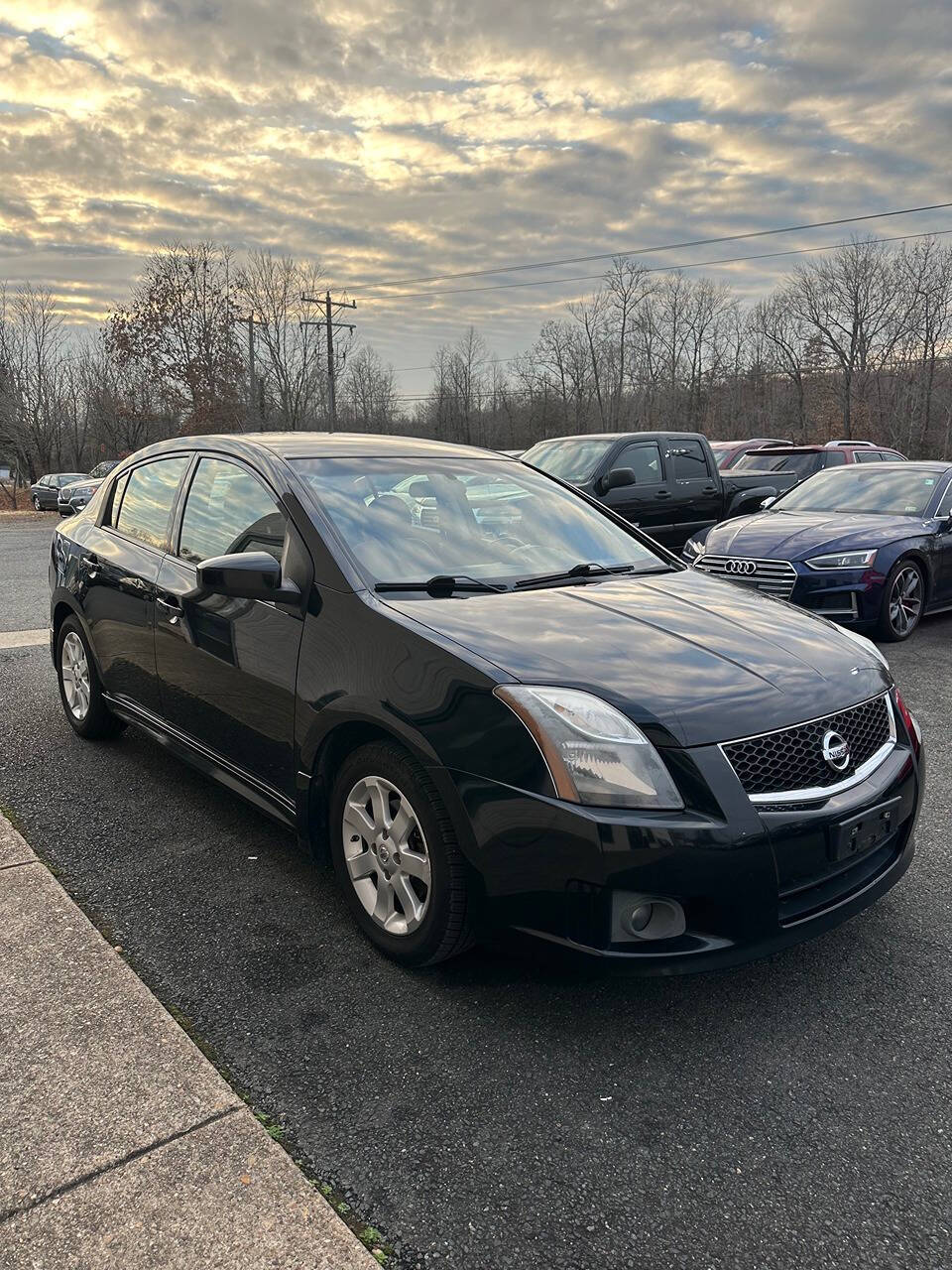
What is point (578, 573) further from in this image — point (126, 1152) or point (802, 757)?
point (126, 1152)

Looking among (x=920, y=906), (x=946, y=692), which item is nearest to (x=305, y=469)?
(x=920, y=906)

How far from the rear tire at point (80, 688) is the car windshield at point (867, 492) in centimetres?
656

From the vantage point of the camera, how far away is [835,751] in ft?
8.40

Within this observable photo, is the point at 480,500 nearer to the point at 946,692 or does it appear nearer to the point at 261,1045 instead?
the point at 261,1045

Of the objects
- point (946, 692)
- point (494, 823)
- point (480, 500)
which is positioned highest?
point (480, 500)

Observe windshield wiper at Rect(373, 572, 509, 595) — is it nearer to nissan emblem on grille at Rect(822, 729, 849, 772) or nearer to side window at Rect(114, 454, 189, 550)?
nissan emblem on grille at Rect(822, 729, 849, 772)

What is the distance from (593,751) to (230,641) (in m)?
1.63

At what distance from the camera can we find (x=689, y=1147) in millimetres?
2070

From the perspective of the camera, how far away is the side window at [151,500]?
4.10m

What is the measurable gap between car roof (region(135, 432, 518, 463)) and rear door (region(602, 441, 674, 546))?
22.2 feet

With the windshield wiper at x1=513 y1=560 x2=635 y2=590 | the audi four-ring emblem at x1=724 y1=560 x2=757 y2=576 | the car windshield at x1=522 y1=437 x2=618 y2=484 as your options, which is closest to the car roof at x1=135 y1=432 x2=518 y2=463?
the windshield wiper at x1=513 y1=560 x2=635 y2=590

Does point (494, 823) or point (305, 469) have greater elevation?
point (305, 469)

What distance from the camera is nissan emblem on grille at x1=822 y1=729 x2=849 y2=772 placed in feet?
8.34

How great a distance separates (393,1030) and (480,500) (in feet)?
6.85
